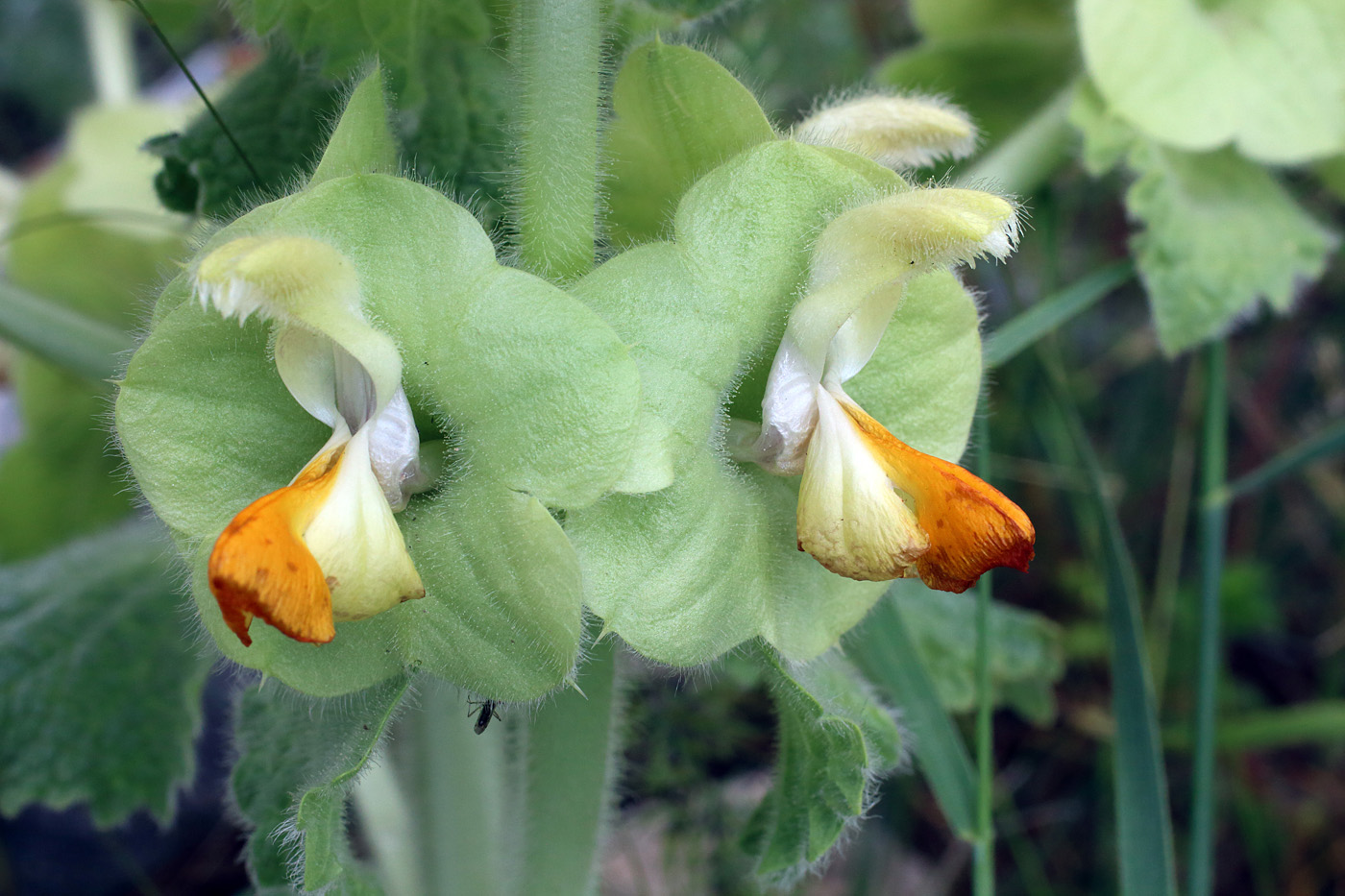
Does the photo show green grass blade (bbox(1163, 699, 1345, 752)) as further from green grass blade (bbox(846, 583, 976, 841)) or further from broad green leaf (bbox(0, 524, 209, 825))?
broad green leaf (bbox(0, 524, 209, 825))

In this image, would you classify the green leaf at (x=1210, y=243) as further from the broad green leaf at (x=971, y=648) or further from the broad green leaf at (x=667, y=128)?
the broad green leaf at (x=667, y=128)

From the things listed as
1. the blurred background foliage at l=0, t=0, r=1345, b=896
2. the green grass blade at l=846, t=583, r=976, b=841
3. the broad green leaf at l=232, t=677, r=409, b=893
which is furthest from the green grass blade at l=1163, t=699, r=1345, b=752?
the broad green leaf at l=232, t=677, r=409, b=893

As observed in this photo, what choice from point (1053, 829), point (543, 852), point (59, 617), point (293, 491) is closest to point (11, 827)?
point (59, 617)

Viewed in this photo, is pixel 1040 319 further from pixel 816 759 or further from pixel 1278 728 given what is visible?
pixel 1278 728

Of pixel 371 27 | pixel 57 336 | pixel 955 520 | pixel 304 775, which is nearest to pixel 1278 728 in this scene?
pixel 955 520

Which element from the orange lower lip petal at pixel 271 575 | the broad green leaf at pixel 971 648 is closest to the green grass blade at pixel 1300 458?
the broad green leaf at pixel 971 648

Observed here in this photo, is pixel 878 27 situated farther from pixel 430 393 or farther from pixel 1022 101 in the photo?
pixel 430 393
